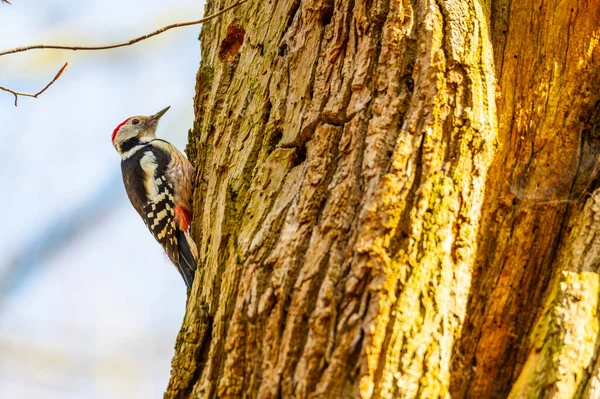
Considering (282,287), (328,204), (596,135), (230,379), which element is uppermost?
(596,135)

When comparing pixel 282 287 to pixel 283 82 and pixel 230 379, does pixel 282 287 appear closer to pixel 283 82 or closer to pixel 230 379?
pixel 230 379

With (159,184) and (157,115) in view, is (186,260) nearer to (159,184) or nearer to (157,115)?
(159,184)

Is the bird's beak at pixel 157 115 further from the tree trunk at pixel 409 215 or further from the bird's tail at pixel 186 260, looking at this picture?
the tree trunk at pixel 409 215

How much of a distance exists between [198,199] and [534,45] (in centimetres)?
157

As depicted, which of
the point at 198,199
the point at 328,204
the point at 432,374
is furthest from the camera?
the point at 198,199

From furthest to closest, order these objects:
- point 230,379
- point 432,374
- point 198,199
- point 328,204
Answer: point 198,199
point 328,204
point 230,379
point 432,374

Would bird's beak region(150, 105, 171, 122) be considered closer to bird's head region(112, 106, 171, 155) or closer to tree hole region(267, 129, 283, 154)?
bird's head region(112, 106, 171, 155)

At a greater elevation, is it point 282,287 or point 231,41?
point 231,41

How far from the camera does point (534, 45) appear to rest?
8.10ft

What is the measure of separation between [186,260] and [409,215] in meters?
1.98

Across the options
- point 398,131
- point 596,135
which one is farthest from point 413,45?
point 596,135

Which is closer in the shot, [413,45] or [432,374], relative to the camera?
[432,374]

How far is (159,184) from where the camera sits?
163 inches

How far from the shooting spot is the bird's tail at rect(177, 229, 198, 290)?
11.5 ft
